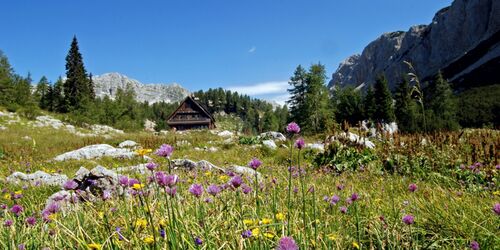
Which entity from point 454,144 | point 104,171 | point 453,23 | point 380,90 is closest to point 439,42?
point 453,23

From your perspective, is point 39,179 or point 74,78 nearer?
point 39,179

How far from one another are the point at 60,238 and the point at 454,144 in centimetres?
962

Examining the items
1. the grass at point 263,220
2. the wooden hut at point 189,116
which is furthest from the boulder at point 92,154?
the wooden hut at point 189,116

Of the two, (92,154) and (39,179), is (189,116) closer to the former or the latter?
(92,154)

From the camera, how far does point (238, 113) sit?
199 m

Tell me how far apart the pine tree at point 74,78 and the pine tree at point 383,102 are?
52.1 m

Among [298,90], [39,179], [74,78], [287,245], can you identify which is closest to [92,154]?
[39,179]

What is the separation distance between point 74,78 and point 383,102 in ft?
194

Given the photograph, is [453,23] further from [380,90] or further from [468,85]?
[380,90]

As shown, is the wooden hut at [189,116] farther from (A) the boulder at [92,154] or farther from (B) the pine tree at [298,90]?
(A) the boulder at [92,154]

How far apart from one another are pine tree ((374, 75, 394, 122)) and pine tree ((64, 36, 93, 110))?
52055mm

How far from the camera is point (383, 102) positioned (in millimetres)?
53781

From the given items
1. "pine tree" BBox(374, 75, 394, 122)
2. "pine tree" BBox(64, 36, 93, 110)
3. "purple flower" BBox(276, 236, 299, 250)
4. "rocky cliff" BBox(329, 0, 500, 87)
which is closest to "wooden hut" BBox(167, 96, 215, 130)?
"pine tree" BBox(64, 36, 93, 110)

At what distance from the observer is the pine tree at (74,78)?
64.1m
